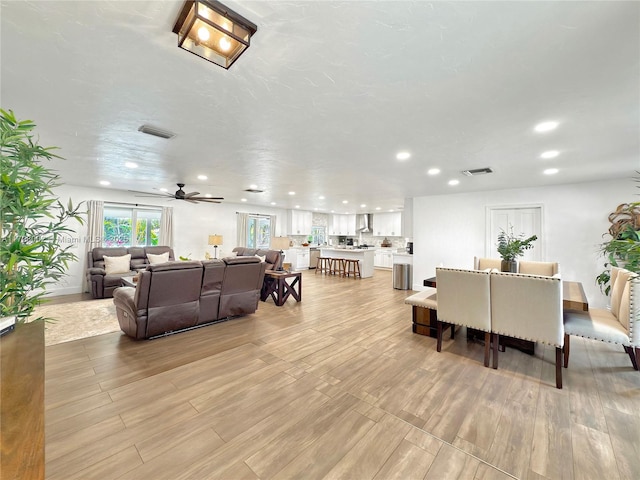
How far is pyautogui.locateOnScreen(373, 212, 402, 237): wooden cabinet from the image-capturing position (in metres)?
11.0

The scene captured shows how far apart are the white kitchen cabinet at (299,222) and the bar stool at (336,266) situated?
6.99 ft

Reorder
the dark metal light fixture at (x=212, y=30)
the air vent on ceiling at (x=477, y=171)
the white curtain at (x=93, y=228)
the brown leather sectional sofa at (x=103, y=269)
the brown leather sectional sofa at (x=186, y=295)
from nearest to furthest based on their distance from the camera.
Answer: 1. the dark metal light fixture at (x=212, y=30)
2. the brown leather sectional sofa at (x=186, y=295)
3. the air vent on ceiling at (x=477, y=171)
4. the brown leather sectional sofa at (x=103, y=269)
5. the white curtain at (x=93, y=228)

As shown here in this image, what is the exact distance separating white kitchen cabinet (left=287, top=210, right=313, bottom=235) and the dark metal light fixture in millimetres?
8894

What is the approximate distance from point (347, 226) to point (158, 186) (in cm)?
834

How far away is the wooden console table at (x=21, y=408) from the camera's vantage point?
62 cm

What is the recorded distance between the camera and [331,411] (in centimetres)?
201

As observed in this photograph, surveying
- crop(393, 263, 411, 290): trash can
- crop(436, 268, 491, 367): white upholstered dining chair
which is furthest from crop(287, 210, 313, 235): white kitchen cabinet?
crop(436, 268, 491, 367): white upholstered dining chair

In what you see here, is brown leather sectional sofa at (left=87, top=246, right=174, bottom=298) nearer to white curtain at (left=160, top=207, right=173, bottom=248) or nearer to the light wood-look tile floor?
white curtain at (left=160, top=207, right=173, bottom=248)

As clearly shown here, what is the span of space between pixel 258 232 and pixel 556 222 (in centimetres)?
835

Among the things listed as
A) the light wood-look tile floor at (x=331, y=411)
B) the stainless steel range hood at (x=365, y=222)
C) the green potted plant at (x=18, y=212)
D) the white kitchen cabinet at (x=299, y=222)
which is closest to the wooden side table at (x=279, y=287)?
the light wood-look tile floor at (x=331, y=411)

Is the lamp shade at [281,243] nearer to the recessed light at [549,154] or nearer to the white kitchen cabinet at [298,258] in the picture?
the white kitchen cabinet at [298,258]

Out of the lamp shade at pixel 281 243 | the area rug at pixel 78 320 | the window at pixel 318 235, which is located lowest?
the area rug at pixel 78 320

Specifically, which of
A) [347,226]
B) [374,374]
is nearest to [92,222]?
[374,374]

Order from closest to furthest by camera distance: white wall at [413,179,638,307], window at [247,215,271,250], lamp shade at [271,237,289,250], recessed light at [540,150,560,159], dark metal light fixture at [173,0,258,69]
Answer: dark metal light fixture at [173,0,258,69], recessed light at [540,150,560,159], white wall at [413,179,638,307], lamp shade at [271,237,289,250], window at [247,215,271,250]
